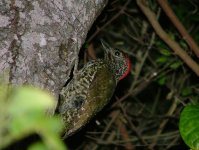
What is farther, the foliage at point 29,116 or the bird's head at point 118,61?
the bird's head at point 118,61

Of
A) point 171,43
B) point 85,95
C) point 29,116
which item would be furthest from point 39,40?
point 171,43

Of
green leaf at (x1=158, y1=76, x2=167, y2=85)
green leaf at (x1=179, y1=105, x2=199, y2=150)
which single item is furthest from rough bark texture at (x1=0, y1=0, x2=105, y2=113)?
green leaf at (x1=158, y1=76, x2=167, y2=85)

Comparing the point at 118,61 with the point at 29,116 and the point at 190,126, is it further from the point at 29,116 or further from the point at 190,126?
the point at 29,116

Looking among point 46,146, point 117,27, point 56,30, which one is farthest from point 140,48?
point 46,146

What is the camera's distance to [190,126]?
2.11 m

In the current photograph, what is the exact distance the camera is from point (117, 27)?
5016 mm

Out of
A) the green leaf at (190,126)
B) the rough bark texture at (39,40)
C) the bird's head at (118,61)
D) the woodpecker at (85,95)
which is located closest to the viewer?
the rough bark texture at (39,40)

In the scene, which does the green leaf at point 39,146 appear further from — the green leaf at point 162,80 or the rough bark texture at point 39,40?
the green leaf at point 162,80

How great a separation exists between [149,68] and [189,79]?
22.3 inches

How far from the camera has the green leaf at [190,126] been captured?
6.66 feet

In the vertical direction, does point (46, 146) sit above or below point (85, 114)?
above

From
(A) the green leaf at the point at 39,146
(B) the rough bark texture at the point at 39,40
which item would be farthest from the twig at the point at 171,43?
(A) the green leaf at the point at 39,146

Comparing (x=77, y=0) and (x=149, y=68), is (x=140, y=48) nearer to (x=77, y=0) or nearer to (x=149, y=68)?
(x=149, y=68)

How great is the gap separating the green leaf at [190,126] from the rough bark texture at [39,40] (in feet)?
2.60
